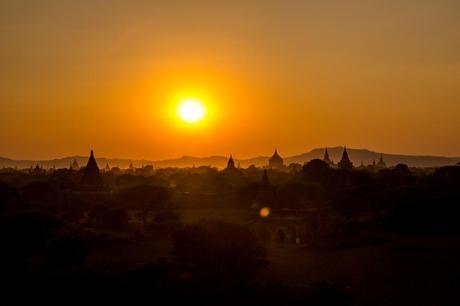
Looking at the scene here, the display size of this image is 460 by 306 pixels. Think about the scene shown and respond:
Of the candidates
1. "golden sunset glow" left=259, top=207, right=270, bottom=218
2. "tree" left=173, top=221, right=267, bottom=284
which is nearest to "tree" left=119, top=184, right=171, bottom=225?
"golden sunset glow" left=259, top=207, right=270, bottom=218

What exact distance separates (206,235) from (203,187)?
200 ft

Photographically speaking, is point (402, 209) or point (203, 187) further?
point (203, 187)

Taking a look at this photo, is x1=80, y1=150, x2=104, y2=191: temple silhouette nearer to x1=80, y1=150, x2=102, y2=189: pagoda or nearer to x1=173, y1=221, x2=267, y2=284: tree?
x1=80, y1=150, x2=102, y2=189: pagoda

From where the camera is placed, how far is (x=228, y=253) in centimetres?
2775

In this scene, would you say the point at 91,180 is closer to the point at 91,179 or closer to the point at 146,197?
the point at 91,179

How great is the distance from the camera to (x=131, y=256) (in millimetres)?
35375

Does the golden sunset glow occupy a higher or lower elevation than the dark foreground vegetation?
higher

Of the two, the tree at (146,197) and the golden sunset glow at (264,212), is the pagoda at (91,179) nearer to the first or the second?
the tree at (146,197)

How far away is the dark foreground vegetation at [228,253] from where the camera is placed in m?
22.9

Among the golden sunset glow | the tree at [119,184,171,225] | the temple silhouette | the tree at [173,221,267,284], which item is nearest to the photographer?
the tree at [173,221,267,284]

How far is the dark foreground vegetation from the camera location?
22.9 m

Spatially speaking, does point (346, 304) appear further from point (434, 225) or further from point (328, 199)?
point (328, 199)

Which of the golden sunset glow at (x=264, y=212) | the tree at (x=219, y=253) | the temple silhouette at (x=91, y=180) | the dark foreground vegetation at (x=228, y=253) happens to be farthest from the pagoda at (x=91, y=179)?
the tree at (x=219, y=253)

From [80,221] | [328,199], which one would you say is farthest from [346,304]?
[328,199]
